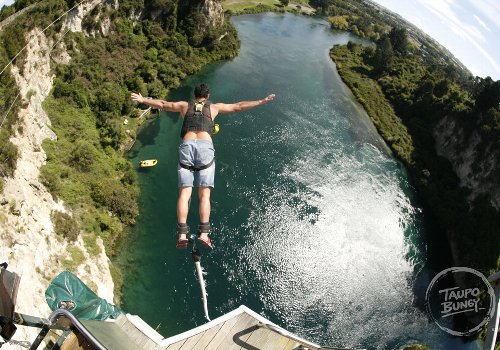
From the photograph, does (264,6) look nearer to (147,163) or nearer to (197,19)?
(197,19)

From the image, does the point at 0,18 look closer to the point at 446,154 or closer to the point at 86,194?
the point at 86,194

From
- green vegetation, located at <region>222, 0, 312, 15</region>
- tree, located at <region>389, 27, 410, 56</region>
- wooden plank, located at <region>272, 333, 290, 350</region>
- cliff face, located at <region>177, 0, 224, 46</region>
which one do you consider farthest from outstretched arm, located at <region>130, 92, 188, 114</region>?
tree, located at <region>389, 27, 410, 56</region>

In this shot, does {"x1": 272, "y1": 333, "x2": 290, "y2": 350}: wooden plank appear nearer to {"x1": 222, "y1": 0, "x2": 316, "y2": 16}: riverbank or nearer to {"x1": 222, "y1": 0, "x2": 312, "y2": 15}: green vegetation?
{"x1": 222, "y1": 0, "x2": 312, "y2": 15}: green vegetation

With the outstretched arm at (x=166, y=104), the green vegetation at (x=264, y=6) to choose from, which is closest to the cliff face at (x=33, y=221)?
the outstretched arm at (x=166, y=104)

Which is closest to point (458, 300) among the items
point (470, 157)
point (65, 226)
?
point (470, 157)

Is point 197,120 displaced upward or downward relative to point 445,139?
upward

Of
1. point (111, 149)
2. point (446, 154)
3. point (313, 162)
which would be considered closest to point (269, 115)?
point (313, 162)
